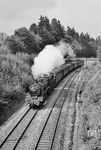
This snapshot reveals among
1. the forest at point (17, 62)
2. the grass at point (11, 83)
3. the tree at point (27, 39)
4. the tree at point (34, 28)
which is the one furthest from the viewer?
the tree at point (34, 28)

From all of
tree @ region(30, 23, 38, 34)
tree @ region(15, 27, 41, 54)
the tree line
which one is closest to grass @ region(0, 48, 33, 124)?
the tree line

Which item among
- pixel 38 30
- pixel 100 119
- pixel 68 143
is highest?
pixel 38 30

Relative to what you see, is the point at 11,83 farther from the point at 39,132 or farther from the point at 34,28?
the point at 34,28

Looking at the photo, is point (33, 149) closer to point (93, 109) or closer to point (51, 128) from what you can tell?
point (51, 128)

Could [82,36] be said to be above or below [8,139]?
above

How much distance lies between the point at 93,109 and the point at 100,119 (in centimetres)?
335

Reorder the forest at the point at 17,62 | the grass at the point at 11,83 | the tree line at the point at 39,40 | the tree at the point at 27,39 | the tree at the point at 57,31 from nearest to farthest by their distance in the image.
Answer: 1. the grass at the point at 11,83
2. the forest at the point at 17,62
3. the tree line at the point at 39,40
4. the tree at the point at 27,39
5. the tree at the point at 57,31

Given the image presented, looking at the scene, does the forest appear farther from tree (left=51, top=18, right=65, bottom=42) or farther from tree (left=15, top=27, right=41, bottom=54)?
tree (left=51, top=18, right=65, bottom=42)

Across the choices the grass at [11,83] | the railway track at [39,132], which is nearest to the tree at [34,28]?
the grass at [11,83]

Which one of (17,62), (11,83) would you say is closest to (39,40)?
(17,62)

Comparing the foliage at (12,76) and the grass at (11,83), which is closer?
the grass at (11,83)

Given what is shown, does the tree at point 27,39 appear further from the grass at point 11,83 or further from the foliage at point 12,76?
the foliage at point 12,76

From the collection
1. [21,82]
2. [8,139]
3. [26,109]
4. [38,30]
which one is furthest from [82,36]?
[8,139]

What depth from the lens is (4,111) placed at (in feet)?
76.5
